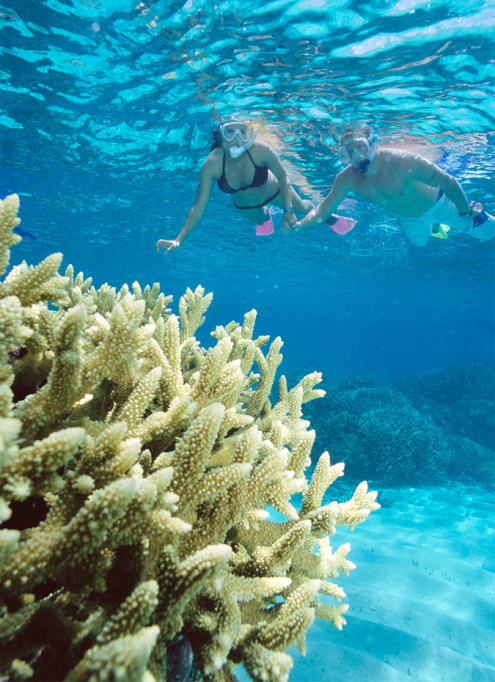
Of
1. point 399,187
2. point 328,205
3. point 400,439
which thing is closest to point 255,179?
point 328,205

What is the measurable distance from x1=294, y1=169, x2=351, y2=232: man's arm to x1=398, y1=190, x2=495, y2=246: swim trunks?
2.40 m

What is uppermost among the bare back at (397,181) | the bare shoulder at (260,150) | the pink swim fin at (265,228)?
the bare back at (397,181)

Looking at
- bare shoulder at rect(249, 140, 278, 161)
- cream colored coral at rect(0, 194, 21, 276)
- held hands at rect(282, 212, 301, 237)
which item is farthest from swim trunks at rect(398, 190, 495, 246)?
cream colored coral at rect(0, 194, 21, 276)

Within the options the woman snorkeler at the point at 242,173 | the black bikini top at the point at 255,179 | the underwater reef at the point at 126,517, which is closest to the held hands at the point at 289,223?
the woman snorkeler at the point at 242,173

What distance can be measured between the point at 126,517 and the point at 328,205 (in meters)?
7.27

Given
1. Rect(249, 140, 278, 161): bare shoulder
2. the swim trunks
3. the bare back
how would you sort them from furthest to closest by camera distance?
→ the swim trunks < Rect(249, 140, 278, 161): bare shoulder < the bare back

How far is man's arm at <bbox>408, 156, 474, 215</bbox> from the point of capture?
260 inches

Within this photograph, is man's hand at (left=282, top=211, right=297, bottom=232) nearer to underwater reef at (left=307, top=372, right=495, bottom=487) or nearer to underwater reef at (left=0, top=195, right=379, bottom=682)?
underwater reef at (left=0, top=195, right=379, bottom=682)

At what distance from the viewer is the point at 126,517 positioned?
135 cm

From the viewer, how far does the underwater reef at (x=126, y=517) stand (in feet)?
3.96

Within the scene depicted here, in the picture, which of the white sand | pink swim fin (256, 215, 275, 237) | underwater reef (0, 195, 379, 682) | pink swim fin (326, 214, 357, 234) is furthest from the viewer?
pink swim fin (256, 215, 275, 237)

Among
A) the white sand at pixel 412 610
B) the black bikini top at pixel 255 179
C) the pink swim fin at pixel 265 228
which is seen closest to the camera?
the white sand at pixel 412 610

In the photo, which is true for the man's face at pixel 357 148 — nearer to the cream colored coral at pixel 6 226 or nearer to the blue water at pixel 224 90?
the blue water at pixel 224 90

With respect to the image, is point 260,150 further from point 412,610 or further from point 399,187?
point 412,610
